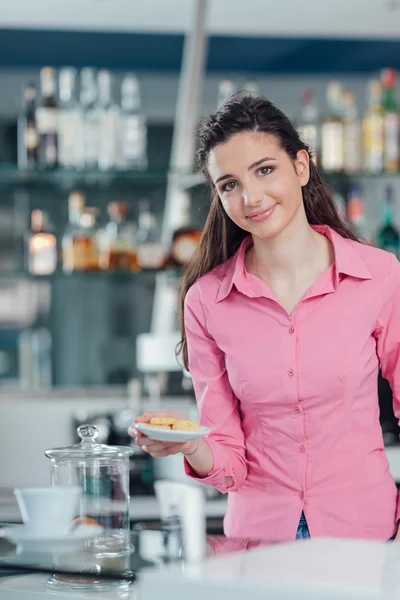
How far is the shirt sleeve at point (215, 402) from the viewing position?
1.97 m

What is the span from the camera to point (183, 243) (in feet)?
12.3

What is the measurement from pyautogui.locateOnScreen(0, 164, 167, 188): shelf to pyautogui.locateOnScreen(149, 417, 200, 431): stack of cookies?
2.23 meters

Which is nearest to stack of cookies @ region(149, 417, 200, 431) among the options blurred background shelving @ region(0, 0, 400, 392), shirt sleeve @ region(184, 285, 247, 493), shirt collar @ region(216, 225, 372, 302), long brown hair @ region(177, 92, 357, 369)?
shirt sleeve @ region(184, 285, 247, 493)

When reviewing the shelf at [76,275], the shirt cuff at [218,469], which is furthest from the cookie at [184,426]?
the shelf at [76,275]

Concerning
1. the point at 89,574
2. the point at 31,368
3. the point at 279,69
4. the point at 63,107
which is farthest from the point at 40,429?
the point at 89,574

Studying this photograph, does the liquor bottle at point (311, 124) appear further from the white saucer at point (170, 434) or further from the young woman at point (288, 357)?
the white saucer at point (170, 434)

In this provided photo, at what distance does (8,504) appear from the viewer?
329 cm

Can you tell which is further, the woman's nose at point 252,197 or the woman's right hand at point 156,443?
the woman's nose at point 252,197

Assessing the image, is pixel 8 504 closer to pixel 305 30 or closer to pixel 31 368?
pixel 31 368

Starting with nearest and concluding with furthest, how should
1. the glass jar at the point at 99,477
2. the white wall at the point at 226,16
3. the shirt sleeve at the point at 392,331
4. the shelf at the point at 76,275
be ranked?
the glass jar at the point at 99,477, the shirt sleeve at the point at 392,331, the shelf at the point at 76,275, the white wall at the point at 226,16

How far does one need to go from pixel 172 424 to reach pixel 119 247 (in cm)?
220

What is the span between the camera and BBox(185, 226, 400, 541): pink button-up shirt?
6.38ft

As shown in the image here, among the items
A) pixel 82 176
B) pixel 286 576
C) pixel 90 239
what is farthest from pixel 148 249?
pixel 286 576

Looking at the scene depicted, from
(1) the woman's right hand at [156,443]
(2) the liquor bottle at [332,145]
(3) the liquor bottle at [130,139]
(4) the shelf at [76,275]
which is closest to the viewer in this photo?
(1) the woman's right hand at [156,443]
